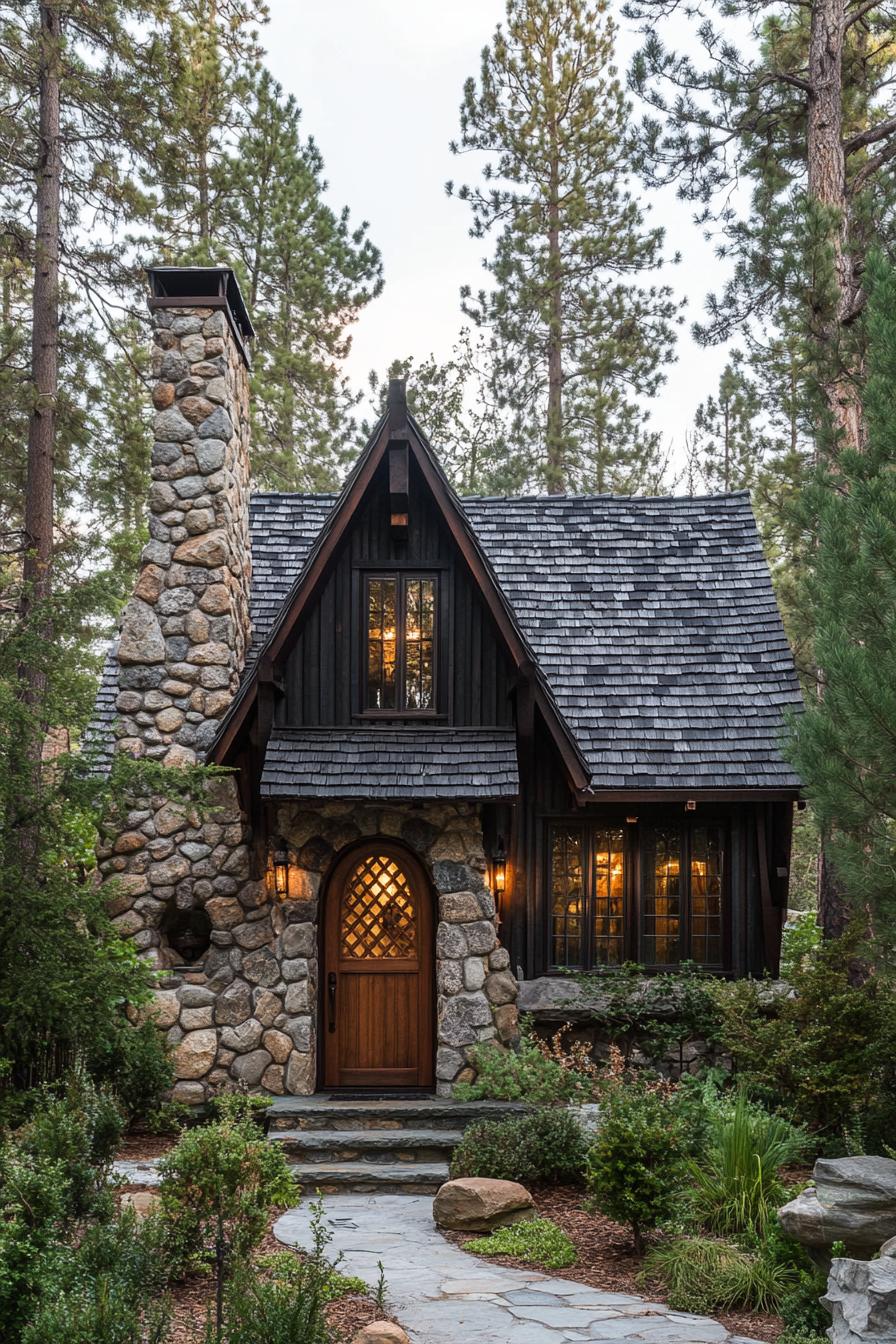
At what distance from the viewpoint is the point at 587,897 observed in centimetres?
1130

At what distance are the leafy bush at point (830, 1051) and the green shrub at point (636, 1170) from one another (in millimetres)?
1640

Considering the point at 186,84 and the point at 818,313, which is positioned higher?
the point at 186,84

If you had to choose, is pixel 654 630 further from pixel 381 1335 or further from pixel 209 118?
pixel 209 118

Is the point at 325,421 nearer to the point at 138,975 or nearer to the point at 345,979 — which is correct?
the point at 345,979

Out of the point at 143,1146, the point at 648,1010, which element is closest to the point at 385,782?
the point at 648,1010

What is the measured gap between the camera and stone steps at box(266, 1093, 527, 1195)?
28.2 feet

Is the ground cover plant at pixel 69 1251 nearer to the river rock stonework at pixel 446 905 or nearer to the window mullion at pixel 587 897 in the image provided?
the river rock stonework at pixel 446 905

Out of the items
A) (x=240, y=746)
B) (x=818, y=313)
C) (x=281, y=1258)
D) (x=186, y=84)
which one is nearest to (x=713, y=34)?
(x=818, y=313)

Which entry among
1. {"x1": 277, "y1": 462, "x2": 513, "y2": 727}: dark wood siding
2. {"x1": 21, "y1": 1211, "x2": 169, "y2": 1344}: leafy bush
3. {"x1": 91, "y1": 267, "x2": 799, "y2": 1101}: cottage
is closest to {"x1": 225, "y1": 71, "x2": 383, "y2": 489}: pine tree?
{"x1": 91, "y1": 267, "x2": 799, "y2": 1101}: cottage

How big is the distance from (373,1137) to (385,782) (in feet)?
9.20

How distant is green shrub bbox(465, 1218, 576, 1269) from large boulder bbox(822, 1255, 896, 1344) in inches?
77.1

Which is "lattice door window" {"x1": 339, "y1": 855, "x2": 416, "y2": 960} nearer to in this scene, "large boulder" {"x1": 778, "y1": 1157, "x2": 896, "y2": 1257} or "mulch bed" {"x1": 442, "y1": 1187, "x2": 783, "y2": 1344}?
"mulch bed" {"x1": 442, "y1": 1187, "x2": 783, "y2": 1344}

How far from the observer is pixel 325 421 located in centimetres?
2456

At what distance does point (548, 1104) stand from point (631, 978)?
6.15 ft
